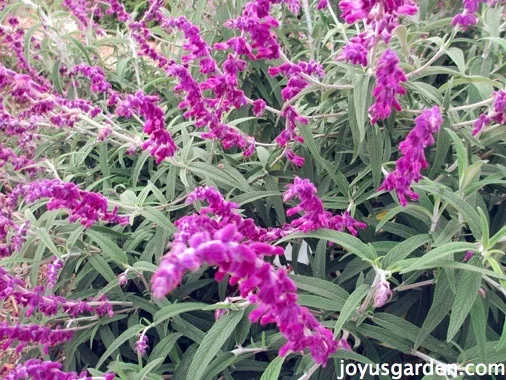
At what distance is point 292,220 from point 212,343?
1.98 feet

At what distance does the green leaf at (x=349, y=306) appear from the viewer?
125 cm

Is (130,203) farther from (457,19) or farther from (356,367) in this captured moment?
(457,19)

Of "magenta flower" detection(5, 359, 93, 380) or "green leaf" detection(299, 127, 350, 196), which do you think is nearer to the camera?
"magenta flower" detection(5, 359, 93, 380)

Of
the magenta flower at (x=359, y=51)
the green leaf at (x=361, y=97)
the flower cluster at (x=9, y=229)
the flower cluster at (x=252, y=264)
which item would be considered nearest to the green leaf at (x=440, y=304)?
the flower cluster at (x=252, y=264)

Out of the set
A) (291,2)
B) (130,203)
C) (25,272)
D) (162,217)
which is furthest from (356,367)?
(25,272)

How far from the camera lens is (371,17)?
1.24m

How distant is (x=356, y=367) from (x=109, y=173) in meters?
1.31

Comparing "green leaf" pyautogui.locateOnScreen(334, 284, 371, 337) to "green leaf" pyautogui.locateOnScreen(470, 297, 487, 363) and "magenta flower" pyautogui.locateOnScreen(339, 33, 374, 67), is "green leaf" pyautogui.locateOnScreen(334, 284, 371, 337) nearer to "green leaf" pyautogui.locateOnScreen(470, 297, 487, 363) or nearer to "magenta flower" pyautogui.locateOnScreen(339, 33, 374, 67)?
"green leaf" pyautogui.locateOnScreen(470, 297, 487, 363)

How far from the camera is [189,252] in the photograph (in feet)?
2.31

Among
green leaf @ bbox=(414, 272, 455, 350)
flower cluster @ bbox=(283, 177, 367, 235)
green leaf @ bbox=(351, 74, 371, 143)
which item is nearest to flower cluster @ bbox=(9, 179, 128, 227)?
flower cluster @ bbox=(283, 177, 367, 235)

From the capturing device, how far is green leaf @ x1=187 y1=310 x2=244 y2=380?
1.39 metres

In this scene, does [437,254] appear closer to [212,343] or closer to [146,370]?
[212,343]

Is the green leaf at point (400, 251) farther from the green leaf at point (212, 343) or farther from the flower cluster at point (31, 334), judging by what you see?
the flower cluster at point (31, 334)

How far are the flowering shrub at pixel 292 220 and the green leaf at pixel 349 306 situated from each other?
10 mm
